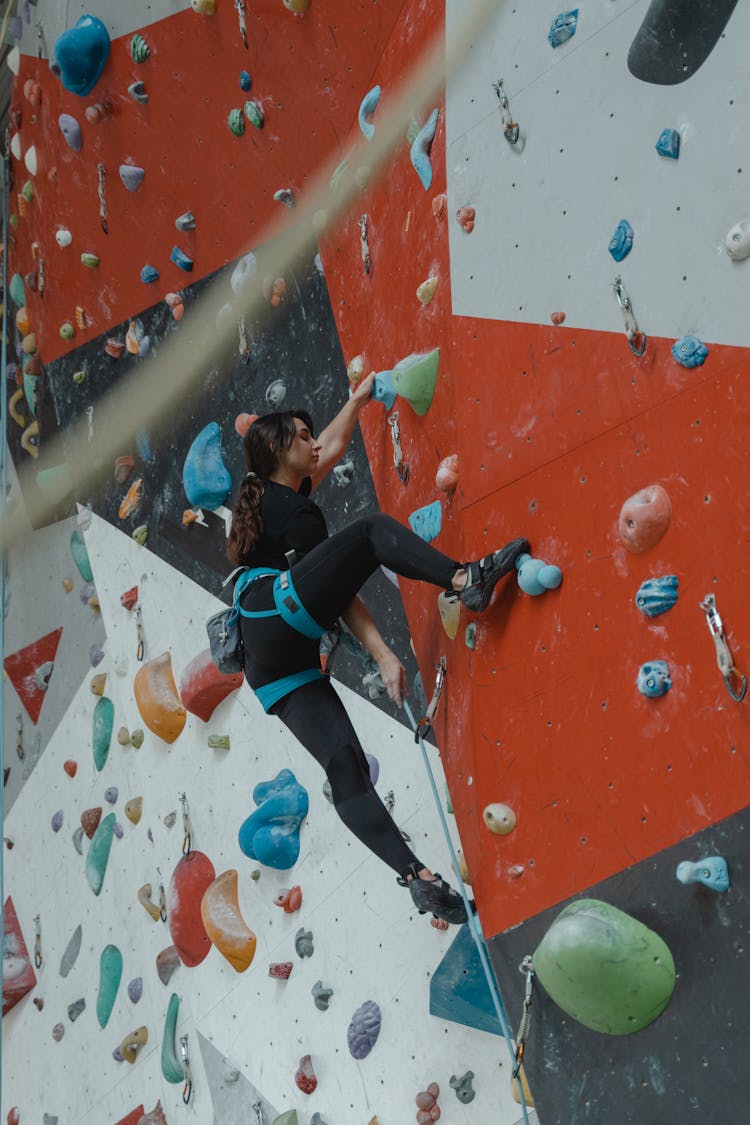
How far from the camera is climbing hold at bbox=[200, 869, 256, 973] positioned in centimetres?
314

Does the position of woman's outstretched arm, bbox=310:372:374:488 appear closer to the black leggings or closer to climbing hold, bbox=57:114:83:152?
the black leggings

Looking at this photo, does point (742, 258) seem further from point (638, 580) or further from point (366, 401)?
point (366, 401)

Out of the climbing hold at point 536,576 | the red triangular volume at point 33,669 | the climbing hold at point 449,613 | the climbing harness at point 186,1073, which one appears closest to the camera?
the climbing hold at point 536,576

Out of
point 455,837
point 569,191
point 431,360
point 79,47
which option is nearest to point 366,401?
point 431,360

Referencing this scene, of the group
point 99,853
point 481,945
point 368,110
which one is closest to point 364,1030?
point 481,945

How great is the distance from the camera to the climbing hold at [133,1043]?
3520 mm

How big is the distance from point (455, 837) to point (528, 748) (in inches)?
13.8

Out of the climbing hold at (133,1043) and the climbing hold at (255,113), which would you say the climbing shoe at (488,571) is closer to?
the climbing hold at (255,113)

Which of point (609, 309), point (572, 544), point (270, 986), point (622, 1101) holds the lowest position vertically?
point (270, 986)

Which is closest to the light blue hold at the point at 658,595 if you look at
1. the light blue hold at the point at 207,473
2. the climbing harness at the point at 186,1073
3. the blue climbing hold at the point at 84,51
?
the light blue hold at the point at 207,473

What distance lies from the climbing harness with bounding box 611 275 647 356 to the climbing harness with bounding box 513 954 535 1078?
100 centimetres

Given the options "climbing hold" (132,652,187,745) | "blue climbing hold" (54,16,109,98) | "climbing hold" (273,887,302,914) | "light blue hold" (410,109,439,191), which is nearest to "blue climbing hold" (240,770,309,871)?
"climbing hold" (273,887,302,914)

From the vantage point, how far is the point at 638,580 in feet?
Answer: 6.92

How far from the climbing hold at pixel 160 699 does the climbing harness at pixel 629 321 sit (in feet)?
5.84
